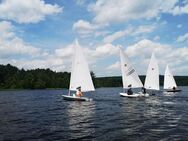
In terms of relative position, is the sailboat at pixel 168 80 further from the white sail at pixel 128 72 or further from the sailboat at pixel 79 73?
the sailboat at pixel 79 73

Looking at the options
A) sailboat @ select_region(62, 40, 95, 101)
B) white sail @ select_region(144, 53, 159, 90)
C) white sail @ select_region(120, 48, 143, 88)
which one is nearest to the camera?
sailboat @ select_region(62, 40, 95, 101)

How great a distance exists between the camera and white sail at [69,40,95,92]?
6144 centimetres

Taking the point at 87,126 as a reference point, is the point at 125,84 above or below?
above

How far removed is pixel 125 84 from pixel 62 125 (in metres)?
41.8

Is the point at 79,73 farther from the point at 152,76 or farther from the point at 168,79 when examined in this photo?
the point at 168,79

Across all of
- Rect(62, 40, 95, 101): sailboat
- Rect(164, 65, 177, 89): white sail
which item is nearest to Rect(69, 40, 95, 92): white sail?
Rect(62, 40, 95, 101): sailboat

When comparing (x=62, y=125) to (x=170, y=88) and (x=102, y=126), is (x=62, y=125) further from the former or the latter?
(x=170, y=88)

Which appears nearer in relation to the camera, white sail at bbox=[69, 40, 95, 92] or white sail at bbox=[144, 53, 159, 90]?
white sail at bbox=[69, 40, 95, 92]

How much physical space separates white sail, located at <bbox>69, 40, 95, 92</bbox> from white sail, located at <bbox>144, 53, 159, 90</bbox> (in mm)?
23740

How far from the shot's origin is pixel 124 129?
27.8 meters

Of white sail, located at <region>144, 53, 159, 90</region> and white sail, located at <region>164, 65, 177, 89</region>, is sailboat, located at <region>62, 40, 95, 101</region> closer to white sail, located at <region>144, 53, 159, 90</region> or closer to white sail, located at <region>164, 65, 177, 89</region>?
white sail, located at <region>144, 53, 159, 90</region>

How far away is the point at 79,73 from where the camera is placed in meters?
61.8

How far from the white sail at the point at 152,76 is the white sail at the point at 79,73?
2374 centimetres

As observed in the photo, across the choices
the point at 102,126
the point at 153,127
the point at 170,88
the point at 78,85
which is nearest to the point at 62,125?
the point at 102,126
